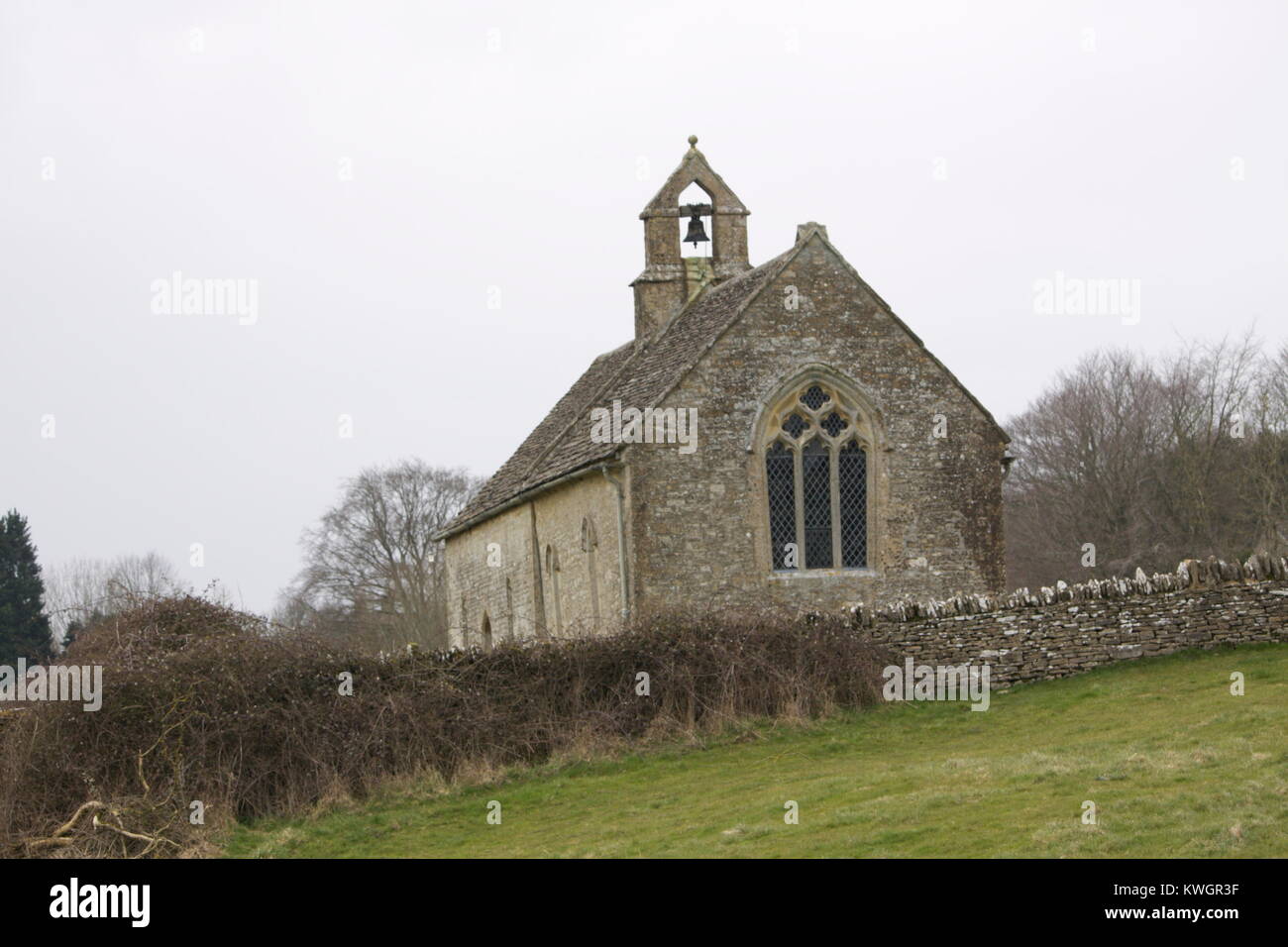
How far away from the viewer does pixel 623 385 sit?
93.4ft

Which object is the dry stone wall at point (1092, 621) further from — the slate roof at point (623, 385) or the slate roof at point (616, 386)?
the slate roof at point (616, 386)

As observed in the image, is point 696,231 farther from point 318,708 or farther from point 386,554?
point 386,554

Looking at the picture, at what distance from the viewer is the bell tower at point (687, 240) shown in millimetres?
30422

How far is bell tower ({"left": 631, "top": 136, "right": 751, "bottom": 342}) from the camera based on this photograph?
30.4 m

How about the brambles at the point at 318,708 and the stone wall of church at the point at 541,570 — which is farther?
the stone wall of church at the point at 541,570

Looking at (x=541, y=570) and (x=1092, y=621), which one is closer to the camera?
(x=1092, y=621)

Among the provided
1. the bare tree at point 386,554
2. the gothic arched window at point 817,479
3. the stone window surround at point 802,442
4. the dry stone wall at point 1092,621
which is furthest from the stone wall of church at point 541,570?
the bare tree at point 386,554

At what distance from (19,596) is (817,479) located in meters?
42.2

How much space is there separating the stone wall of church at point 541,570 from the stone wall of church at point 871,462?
984mm

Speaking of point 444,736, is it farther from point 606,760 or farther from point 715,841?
point 715,841

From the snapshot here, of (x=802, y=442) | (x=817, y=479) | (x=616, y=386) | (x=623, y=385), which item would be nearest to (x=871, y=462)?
(x=817, y=479)

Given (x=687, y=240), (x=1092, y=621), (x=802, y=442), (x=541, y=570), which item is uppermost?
(x=687, y=240)
